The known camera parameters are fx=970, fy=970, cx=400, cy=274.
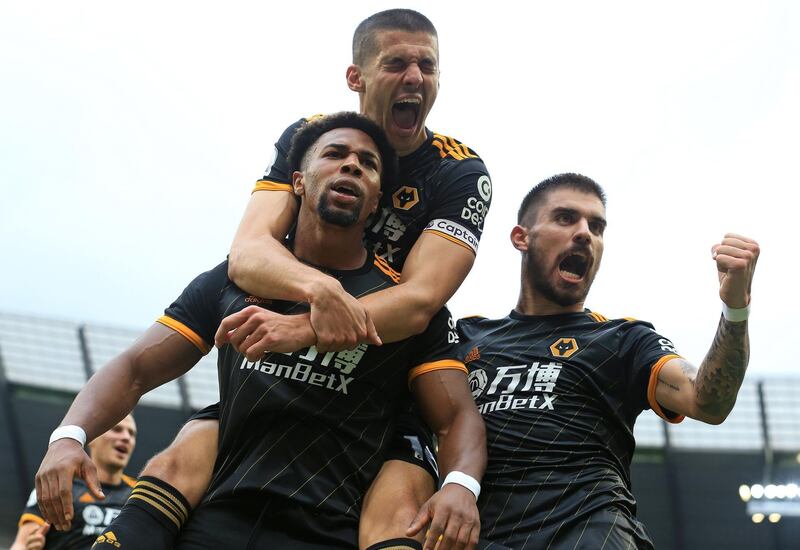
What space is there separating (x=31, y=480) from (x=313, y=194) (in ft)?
52.5

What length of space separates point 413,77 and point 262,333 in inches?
74.4

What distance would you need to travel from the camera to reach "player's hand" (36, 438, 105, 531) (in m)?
3.96

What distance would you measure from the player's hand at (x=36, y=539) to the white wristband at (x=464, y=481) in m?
5.04

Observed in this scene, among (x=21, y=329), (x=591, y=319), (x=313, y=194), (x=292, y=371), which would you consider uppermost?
(x=21, y=329)

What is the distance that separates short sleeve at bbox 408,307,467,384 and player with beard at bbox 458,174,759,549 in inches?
18.9

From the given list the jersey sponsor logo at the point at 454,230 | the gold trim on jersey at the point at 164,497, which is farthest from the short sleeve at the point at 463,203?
the gold trim on jersey at the point at 164,497

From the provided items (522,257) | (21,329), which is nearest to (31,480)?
(21,329)

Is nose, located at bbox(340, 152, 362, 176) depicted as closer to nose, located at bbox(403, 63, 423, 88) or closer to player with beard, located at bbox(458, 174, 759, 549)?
nose, located at bbox(403, 63, 423, 88)

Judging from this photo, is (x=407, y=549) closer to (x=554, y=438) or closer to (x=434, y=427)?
(x=434, y=427)

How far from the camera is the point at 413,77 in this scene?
5.07 meters

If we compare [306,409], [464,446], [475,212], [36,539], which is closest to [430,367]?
[464,446]

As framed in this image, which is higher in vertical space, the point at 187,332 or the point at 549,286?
the point at 549,286

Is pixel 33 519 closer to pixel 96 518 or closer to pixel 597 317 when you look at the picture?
pixel 96 518

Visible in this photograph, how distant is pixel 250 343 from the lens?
3.80 meters
